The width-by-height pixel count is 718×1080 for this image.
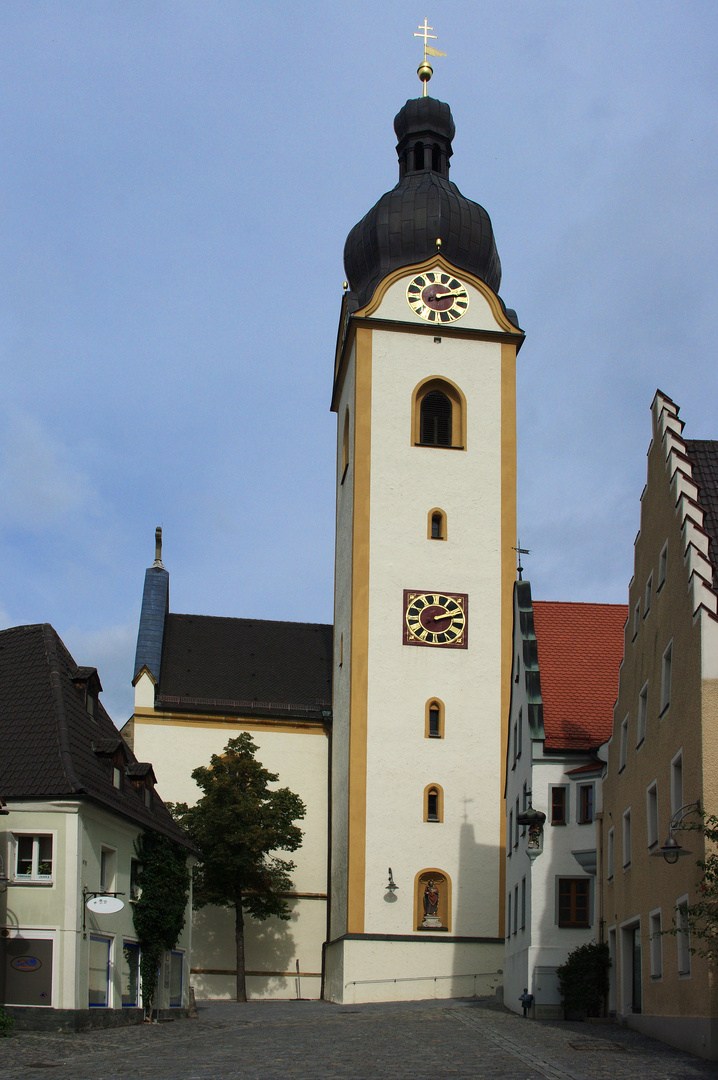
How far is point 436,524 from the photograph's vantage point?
39188 millimetres

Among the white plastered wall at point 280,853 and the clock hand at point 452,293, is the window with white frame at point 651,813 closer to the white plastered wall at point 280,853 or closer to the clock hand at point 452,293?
the white plastered wall at point 280,853

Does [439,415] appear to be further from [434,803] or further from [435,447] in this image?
[434,803]

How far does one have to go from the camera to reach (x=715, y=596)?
17688mm

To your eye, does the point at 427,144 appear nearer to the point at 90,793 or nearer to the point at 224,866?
the point at 224,866

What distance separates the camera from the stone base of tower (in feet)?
113

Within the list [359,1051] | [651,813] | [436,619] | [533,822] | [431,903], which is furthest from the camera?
[436,619]

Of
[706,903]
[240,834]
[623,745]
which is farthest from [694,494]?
[240,834]

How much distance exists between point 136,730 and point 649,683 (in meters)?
23.8

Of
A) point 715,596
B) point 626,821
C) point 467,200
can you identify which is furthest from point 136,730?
point 715,596

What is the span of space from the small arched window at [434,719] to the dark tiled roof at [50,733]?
10.3m

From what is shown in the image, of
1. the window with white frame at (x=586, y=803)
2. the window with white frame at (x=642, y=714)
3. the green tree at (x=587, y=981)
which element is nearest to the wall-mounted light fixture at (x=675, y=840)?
the window with white frame at (x=642, y=714)

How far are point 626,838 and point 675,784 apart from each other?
13.1ft

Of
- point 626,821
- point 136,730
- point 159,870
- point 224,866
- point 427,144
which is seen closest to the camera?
point 626,821

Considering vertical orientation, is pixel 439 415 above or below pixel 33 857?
above
